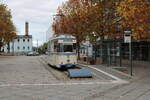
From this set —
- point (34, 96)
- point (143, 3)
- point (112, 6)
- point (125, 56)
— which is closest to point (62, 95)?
point (34, 96)

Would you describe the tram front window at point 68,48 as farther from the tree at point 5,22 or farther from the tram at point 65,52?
the tree at point 5,22

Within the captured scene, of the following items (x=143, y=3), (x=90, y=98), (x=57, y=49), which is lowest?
(x=90, y=98)

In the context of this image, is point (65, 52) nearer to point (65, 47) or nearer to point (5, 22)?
point (65, 47)

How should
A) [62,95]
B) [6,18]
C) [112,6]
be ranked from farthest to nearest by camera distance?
[6,18] < [112,6] < [62,95]

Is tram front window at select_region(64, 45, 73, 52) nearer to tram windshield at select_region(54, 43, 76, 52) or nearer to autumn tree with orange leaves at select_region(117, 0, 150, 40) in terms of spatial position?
tram windshield at select_region(54, 43, 76, 52)

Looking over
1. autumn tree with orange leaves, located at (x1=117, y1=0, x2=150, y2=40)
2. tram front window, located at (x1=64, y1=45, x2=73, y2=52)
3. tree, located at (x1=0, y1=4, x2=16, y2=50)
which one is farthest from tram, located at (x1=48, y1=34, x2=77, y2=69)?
tree, located at (x1=0, y1=4, x2=16, y2=50)

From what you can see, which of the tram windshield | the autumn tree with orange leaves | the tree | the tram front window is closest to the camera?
the autumn tree with orange leaves

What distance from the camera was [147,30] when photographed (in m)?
24.9

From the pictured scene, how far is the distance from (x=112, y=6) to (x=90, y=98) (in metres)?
24.3

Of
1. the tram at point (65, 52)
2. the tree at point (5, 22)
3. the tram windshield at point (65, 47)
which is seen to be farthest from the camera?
the tree at point (5, 22)

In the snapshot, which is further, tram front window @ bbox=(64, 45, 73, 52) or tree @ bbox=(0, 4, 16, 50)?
tree @ bbox=(0, 4, 16, 50)

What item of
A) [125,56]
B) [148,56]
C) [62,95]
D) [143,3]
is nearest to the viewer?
[62,95]

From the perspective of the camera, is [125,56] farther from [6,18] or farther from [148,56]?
[6,18]

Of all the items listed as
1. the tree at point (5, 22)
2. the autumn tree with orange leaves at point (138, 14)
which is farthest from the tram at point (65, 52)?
the tree at point (5, 22)
